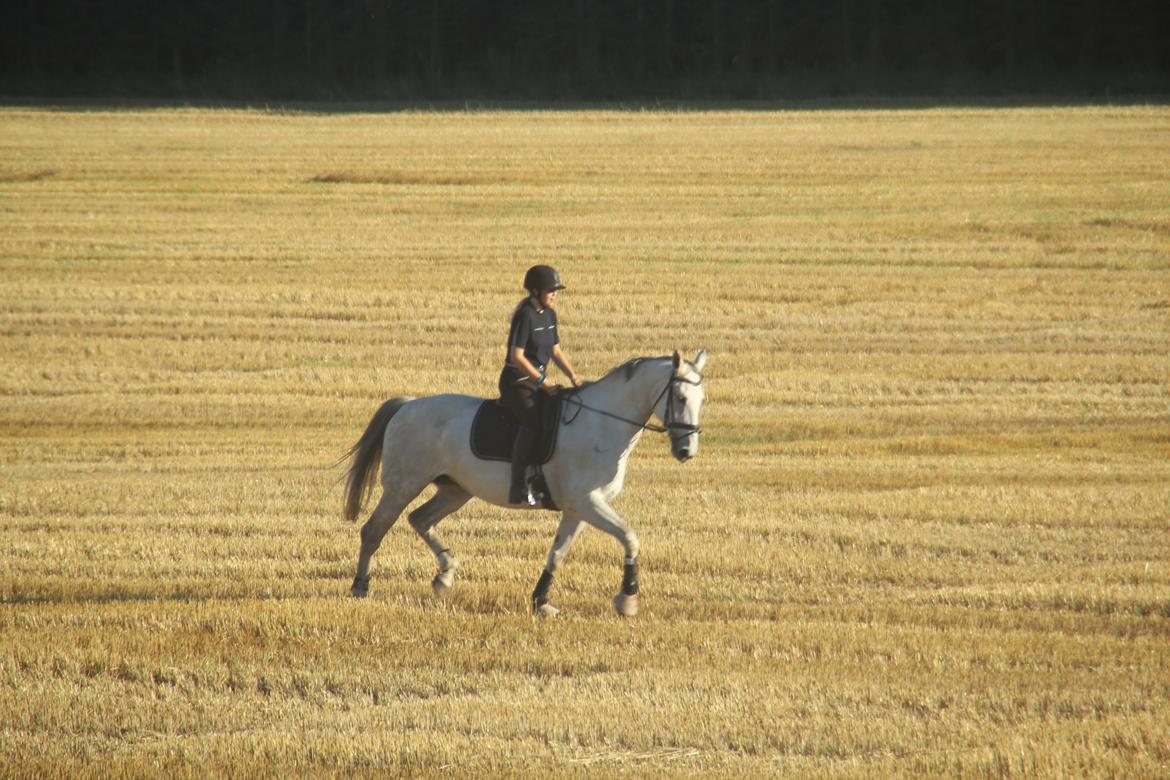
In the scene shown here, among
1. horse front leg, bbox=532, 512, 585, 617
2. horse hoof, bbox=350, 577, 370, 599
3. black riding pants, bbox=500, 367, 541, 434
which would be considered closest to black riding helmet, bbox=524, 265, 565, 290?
black riding pants, bbox=500, 367, 541, 434

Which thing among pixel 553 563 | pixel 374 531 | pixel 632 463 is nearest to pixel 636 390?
pixel 553 563

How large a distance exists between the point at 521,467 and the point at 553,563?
689 mm

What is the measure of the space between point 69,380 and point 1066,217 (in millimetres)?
19020

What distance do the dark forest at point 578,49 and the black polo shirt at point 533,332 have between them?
41.3 m

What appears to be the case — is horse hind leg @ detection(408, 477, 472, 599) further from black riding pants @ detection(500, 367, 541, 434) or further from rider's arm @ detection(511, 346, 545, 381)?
rider's arm @ detection(511, 346, 545, 381)

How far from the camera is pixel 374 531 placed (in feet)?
33.8

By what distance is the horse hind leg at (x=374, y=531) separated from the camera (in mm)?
10211

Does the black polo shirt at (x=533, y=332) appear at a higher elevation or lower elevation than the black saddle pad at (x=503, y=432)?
higher

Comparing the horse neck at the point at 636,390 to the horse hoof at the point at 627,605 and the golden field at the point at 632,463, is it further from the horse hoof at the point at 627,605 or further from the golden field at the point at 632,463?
the golden field at the point at 632,463

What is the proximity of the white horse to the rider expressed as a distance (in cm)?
16

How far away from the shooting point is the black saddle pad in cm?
973

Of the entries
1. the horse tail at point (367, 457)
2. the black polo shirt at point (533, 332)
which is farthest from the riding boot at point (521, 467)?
the horse tail at point (367, 457)

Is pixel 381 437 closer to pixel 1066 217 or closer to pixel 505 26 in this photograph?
pixel 1066 217

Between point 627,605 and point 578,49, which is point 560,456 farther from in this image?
point 578,49
